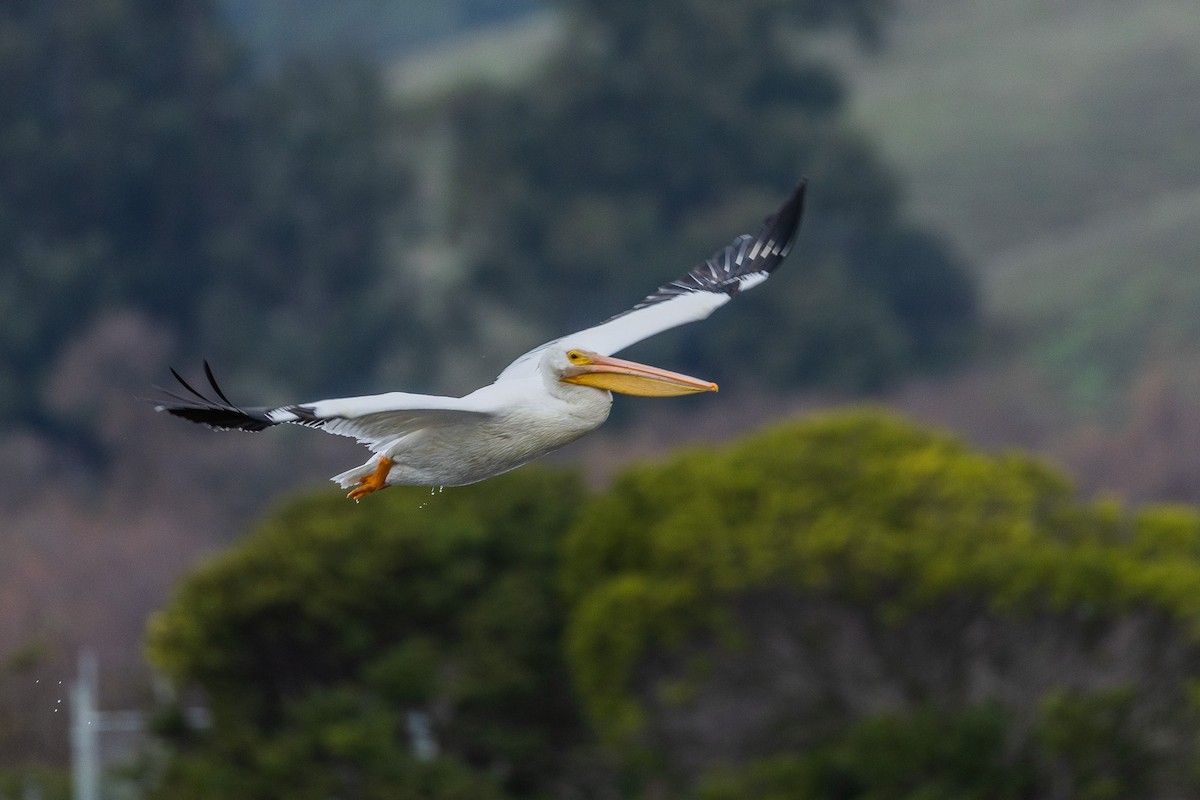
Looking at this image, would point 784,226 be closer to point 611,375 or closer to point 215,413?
point 611,375

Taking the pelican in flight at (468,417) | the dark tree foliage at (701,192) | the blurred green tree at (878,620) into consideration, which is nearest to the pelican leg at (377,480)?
the pelican in flight at (468,417)

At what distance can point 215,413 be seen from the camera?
9.57 metres

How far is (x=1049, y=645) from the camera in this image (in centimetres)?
1947

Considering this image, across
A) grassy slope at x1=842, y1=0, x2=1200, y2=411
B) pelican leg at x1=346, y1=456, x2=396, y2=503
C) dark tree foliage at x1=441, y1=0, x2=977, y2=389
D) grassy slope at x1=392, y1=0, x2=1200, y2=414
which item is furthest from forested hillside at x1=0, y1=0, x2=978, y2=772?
pelican leg at x1=346, y1=456, x2=396, y2=503

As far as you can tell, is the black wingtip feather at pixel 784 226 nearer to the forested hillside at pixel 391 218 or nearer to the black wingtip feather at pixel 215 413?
the black wingtip feather at pixel 215 413

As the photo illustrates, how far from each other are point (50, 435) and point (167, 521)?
9.90m

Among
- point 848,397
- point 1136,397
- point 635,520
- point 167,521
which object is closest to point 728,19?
point 848,397

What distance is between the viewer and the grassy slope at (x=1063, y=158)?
185ft

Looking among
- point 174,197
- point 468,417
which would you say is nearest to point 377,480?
point 468,417

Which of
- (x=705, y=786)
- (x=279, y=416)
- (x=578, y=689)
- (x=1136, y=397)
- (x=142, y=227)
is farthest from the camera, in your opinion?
(x=142, y=227)

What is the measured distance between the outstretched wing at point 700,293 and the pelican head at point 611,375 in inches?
13.3

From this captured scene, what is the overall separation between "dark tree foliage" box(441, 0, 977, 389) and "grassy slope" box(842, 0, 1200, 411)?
11.1 ft

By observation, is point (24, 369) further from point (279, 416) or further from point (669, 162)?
point (279, 416)

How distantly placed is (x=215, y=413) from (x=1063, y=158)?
59.2m
